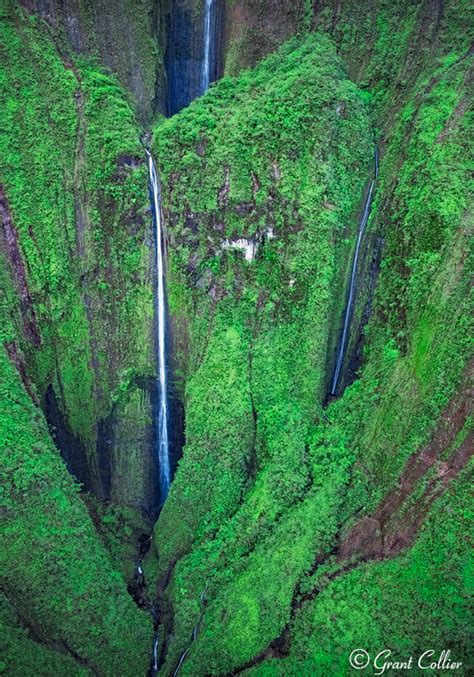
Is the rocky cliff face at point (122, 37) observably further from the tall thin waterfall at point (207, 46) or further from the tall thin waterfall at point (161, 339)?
the tall thin waterfall at point (161, 339)

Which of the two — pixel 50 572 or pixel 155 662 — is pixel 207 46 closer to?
pixel 50 572

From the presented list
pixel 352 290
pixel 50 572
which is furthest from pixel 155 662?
pixel 352 290

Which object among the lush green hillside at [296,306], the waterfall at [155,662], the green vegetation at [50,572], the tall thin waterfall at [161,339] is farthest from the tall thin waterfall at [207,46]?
the waterfall at [155,662]

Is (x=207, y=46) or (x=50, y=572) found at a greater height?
(x=207, y=46)

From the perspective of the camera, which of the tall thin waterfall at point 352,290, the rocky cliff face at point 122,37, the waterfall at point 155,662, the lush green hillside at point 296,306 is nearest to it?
the lush green hillside at point 296,306

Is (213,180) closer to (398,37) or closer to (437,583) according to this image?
(398,37)

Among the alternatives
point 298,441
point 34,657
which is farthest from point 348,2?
point 34,657
